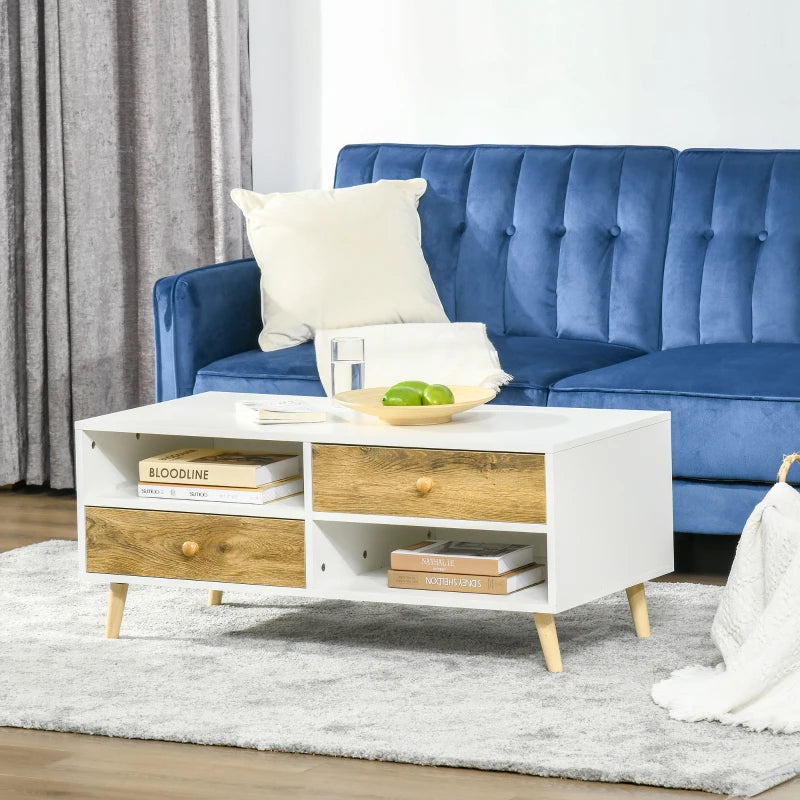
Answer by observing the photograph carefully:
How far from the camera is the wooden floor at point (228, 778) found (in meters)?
2.00

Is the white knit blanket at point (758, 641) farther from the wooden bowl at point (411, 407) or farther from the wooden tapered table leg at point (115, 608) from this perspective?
the wooden tapered table leg at point (115, 608)

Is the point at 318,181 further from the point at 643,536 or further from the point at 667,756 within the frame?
the point at 667,756

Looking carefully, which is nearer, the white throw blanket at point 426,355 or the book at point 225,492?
the book at point 225,492

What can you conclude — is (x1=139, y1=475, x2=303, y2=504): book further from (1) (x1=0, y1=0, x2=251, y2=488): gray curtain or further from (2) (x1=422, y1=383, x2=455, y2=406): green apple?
(1) (x1=0, y1=0, x2=251, y2=488): gray curtain

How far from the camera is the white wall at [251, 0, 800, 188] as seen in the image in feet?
13.1

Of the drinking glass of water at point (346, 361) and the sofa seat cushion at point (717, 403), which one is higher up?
the drinking glass of water at point (346, 361)

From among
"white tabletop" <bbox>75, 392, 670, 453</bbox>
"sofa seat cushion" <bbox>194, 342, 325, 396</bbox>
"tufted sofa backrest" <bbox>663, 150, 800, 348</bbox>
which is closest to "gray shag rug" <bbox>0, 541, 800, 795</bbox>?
"white tabletop" <bbox>75, 392, 670, 453</bbox>

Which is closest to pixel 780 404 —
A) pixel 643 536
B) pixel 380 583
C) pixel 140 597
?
pixel 643 536

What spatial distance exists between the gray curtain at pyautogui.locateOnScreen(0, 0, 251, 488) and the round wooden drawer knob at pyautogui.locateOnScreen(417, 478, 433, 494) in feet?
6.63

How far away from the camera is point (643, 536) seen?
8.66ft

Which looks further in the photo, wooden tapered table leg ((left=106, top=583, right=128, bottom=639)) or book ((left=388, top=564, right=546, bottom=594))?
wooden tapered table leg ((left=106, top=583, right=128, bottom=639))

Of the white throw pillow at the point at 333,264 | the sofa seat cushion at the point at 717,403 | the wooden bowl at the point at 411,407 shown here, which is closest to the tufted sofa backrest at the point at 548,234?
the white throw pillow at the point at 333,264

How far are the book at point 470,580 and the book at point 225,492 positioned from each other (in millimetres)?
248

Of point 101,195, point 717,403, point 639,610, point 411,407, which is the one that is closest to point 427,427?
point 411,407
